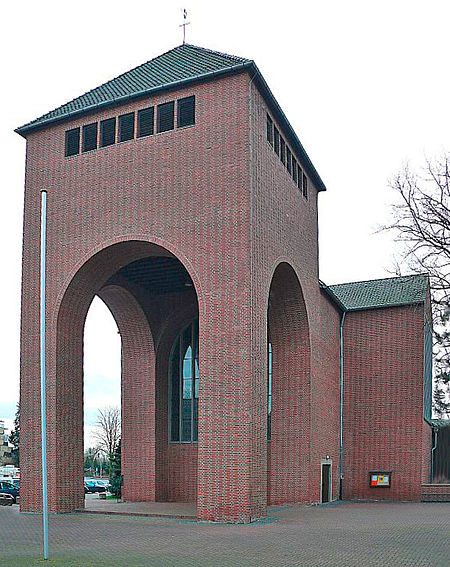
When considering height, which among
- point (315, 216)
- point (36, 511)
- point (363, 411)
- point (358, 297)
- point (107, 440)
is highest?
point (315, 216)

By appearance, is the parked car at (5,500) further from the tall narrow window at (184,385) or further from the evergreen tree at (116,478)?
the tall narrow window at (184,385)

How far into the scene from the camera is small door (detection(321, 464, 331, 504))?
100 ft

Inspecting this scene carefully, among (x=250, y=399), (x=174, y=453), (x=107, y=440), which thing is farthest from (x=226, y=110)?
(x=107, y=440)

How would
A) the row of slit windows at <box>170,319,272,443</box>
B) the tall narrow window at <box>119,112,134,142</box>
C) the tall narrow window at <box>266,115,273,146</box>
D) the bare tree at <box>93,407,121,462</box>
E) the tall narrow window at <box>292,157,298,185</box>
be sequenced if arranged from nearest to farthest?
the tall narrow window at <box>119,112,134,142</box>, the tall narrow window at <box>266,115,273,146</box>, the tall narrow window at <box>292,157,298,185</box>, the row of slit windows at <box>170,319,272,443</box>, the bare tree at <box>93,407,121,462</box>

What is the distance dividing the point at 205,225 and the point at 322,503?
45.9 ft

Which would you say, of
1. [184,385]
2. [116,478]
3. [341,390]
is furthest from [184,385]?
[116,478]

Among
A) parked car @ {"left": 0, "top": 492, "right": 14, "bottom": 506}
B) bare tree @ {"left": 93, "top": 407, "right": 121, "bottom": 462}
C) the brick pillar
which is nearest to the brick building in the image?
the brick pillar

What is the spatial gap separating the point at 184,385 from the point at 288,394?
16.5 ft

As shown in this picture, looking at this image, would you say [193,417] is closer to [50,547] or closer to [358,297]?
[358,297]

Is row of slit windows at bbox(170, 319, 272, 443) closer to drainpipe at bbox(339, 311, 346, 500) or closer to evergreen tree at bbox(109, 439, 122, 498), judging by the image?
evergreen tree at bbox(109, 439, 122, 498)

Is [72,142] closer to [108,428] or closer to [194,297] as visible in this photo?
[194,297]

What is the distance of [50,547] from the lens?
15406 millimetres

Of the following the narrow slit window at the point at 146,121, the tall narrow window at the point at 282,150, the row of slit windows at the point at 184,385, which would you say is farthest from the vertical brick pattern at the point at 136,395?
the tall narrow window at the point at 282,150

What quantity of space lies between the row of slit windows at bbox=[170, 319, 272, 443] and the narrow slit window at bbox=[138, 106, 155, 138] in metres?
9.84
